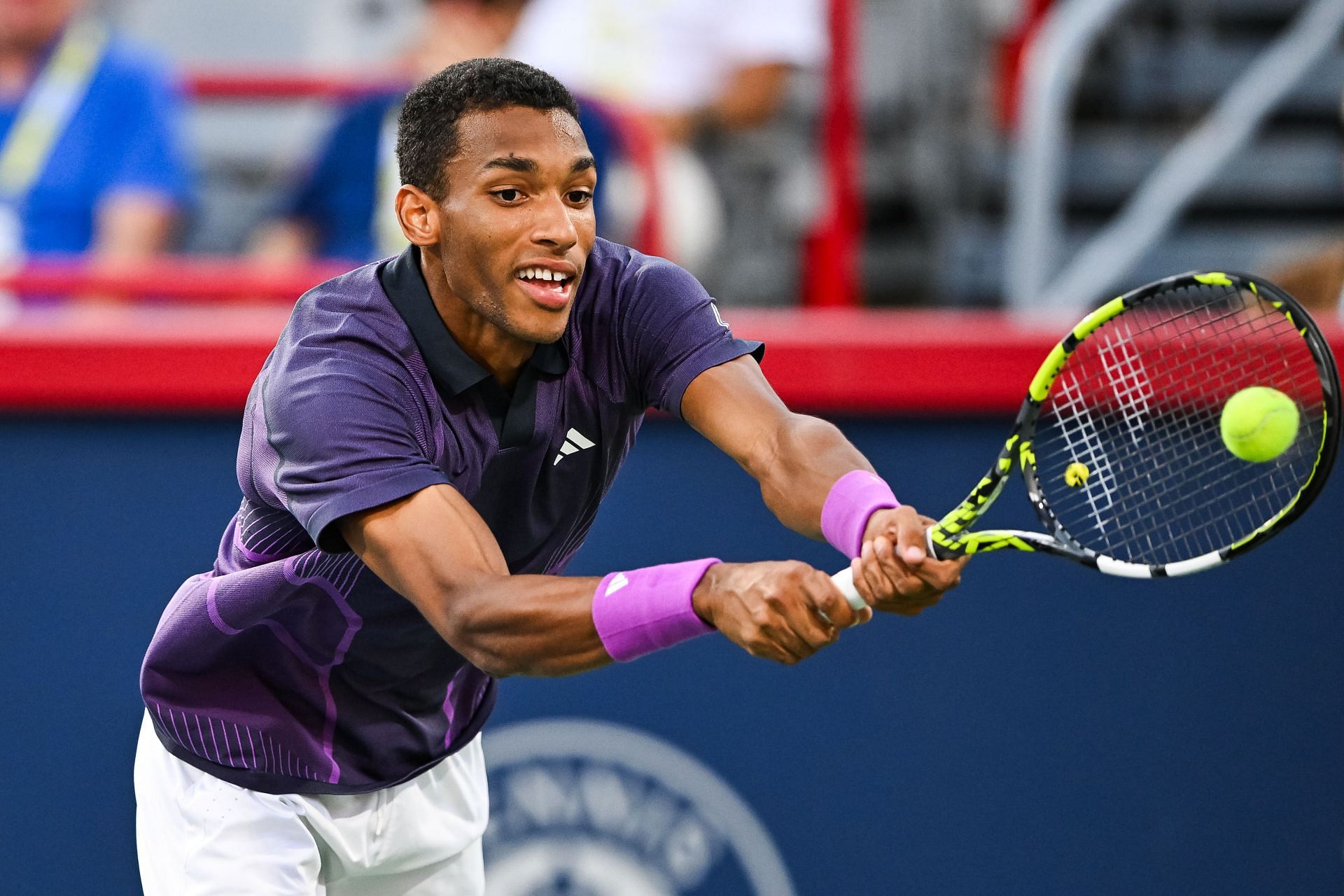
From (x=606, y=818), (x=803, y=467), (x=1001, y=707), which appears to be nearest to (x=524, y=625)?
(x=803, y=467)

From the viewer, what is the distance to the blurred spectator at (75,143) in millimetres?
4520

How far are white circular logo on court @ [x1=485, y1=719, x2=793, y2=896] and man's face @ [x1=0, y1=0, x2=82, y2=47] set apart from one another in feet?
7.45

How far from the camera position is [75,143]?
181 inches

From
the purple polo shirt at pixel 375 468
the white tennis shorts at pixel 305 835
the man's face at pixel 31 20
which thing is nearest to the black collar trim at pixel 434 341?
the purple polo shirt at pixel 375 468

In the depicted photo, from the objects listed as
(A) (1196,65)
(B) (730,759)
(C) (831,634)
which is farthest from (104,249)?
(A) (1196,65)

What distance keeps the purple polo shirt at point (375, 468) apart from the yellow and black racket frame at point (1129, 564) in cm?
44

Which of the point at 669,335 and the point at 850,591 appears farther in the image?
the point at 669,335

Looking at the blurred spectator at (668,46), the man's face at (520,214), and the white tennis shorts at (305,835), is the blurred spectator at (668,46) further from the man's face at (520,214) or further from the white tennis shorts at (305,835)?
the man's face at (520,214)

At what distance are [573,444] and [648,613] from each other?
53 centimetres

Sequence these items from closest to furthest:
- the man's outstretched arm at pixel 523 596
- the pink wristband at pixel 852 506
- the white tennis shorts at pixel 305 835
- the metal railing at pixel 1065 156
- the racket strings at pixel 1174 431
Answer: the man's outstretched arm at pixel 523 596
the pink wristband at pixel 852 506
the white tennis shorts at pixel 305 835
the racket strings at pixel 1174 431
the metal railing at pixel 1065 156

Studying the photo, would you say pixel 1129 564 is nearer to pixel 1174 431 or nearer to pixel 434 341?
pixel 434 341

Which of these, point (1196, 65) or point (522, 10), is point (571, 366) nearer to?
point (522, 10)

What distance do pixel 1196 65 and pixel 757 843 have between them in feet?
12.8

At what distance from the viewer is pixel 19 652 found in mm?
3703
